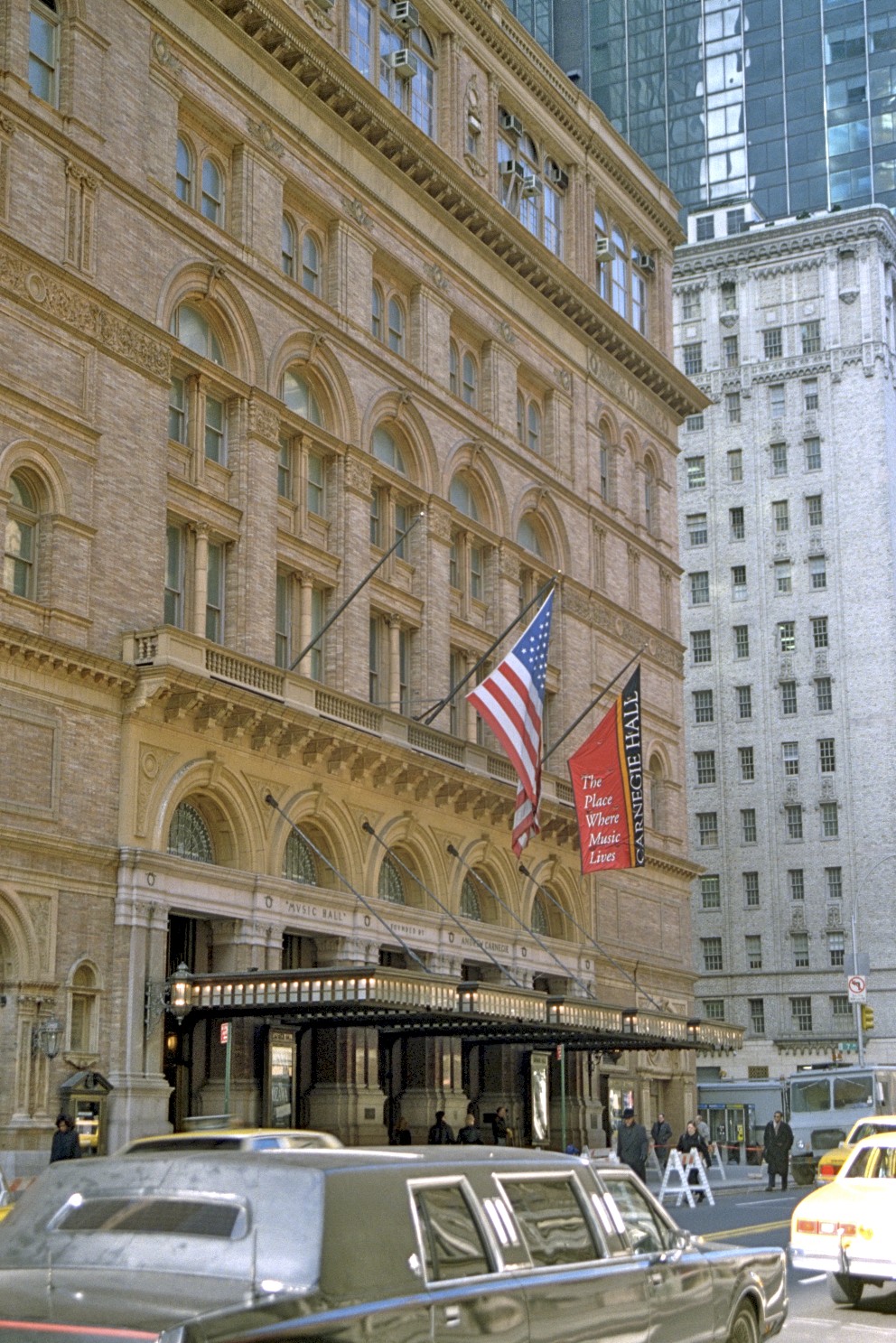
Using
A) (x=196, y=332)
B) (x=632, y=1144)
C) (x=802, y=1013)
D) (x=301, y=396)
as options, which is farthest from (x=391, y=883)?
(x=802, y=1013)

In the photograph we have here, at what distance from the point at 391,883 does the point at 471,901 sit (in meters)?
4.03

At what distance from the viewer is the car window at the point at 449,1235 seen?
9430mm

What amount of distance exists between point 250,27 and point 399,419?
9.85 m

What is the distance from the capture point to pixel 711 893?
86.1m

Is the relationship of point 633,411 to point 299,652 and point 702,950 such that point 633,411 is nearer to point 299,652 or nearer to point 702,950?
point 299,652

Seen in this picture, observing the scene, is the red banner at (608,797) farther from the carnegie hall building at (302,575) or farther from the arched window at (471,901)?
the arched window at (471,901)

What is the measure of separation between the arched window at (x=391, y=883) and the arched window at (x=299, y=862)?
2785mm

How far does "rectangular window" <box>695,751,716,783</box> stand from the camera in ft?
286

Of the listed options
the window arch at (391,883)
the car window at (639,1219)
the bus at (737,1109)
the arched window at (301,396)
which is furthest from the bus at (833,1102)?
the car window at (639,1219)

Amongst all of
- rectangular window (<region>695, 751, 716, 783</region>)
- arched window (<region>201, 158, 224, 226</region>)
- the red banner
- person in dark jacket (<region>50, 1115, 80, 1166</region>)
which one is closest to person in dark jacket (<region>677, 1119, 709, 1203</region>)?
the red banner

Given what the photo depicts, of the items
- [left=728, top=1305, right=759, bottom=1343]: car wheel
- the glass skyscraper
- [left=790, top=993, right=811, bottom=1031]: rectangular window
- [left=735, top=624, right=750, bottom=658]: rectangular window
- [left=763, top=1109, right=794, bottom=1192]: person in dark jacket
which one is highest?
the glass skyscraper

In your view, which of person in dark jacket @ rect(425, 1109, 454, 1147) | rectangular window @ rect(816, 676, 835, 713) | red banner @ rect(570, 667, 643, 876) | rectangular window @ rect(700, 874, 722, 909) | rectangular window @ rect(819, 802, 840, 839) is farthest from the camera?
rectangular window @ rect(700, 874, 722, 909)

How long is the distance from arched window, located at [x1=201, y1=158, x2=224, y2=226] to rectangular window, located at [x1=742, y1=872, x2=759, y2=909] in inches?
2131

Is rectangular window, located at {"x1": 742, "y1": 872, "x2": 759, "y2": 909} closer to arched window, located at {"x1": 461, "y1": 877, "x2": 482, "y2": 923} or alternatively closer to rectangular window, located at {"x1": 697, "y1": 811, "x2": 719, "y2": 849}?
rectangular window, located at {"x1": 697, "y1": 811, "x2": 719, "y2": 849}
